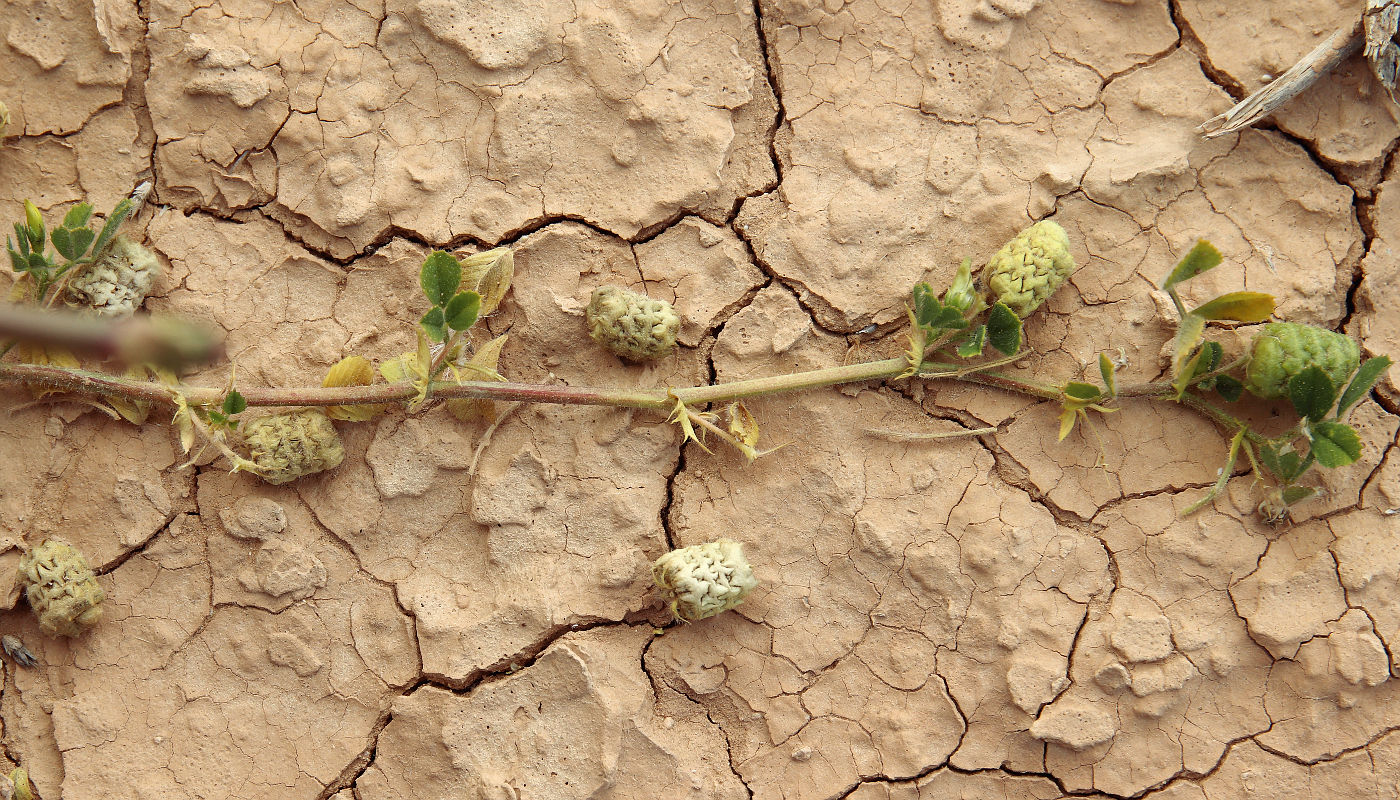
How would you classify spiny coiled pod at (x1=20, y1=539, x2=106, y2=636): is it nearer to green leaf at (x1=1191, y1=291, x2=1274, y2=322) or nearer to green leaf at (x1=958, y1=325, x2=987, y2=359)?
green leaf at (x1=958, y1=325, x2=987, y2=359)

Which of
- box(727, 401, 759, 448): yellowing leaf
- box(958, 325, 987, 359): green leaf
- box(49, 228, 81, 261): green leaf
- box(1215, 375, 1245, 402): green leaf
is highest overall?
box(49, 228, 81, 261): green leaf

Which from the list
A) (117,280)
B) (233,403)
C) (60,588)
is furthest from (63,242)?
(60,588)

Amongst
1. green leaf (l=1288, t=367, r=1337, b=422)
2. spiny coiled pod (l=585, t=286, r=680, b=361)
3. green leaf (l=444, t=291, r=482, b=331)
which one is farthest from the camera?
spiny coiled pod (l=585, t=286, r=680, b=361)

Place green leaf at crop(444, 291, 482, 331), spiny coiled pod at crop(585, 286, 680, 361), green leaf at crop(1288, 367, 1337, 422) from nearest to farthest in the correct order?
green leaf at crop(444, 291, 482, 331), green leaf at crop(1288, 367, 1337, 422), spiny coiled pod at crop(585, 286, 680, 361)

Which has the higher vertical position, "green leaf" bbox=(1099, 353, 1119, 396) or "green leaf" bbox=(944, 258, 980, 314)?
"green leaf" bbox=(944, 258, 980, 314)

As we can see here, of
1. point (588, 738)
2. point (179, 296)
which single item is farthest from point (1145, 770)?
point (179, 296)

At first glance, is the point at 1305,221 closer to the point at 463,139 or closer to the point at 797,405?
the point at 797,405

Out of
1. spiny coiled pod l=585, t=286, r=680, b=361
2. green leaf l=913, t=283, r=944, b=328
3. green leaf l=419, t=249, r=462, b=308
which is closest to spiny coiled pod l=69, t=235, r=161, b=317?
green leaf l=419, t=249, r=462, b=308

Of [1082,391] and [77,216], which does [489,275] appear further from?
[1082,391]
